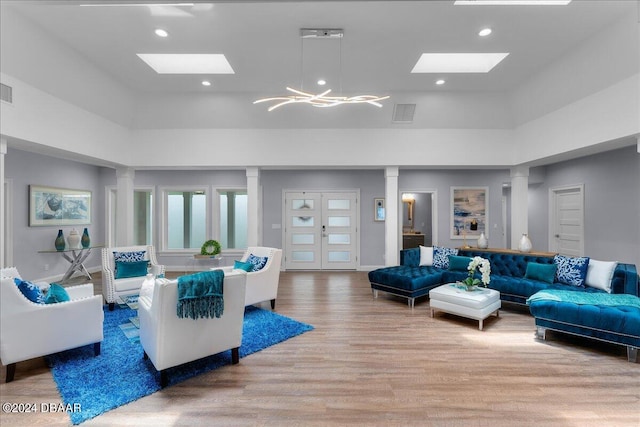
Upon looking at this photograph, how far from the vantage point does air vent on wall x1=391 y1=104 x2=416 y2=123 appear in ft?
16.6

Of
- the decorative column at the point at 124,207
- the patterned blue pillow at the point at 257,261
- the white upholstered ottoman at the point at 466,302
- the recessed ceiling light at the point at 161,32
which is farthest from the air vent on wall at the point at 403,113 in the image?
the decorative column at the point at 124,207

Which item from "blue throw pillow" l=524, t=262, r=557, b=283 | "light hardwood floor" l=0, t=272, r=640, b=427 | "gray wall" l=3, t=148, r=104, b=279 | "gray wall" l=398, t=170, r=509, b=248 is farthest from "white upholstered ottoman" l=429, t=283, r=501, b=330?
"gray wall" l=3, t=148, r=104, b=279

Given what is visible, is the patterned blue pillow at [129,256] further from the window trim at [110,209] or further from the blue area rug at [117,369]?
the window trim at [110,209]

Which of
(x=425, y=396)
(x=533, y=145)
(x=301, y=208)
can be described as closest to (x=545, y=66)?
(x=533, y=145)

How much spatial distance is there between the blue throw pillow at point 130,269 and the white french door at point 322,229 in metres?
3.36

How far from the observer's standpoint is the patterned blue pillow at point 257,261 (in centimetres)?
434

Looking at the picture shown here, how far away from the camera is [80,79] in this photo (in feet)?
12.8

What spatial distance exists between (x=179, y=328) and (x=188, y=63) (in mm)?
3718

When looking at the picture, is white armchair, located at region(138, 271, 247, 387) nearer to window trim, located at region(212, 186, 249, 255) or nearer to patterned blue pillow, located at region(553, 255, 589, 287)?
window trim, located at region(212, 186, 249, 255)

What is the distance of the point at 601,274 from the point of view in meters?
3.75

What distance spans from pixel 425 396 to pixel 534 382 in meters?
1.05

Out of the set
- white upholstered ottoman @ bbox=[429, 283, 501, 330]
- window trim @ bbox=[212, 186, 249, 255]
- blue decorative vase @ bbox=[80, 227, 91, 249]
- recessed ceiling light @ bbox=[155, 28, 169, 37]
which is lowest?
white upholstered ottoman @ bbox=[429, 283, 501, 330]

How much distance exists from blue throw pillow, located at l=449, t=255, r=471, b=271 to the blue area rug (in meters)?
2.80

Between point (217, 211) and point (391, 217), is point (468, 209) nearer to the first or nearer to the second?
point (391, 217)
